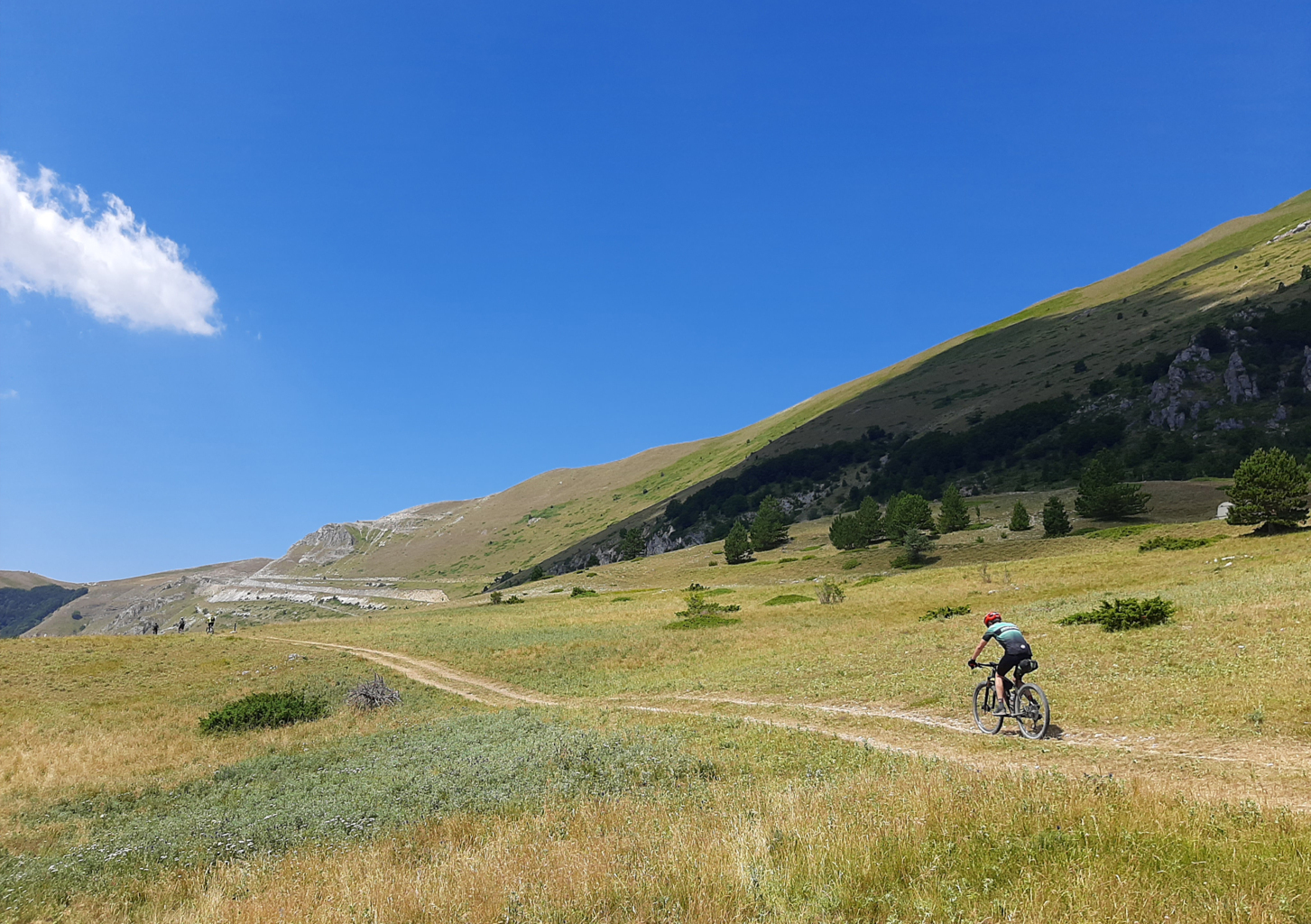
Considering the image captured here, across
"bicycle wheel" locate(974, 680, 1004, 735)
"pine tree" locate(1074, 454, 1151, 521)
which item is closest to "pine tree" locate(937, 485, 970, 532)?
"pine tree" locate(1074, 454, 1151, 521)

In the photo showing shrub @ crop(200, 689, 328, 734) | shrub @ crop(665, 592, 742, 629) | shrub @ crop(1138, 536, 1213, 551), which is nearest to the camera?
shrub @ crop(200, 689, 328, 734)

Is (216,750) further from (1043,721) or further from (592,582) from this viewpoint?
(592,582)

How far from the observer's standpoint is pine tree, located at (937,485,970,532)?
73.3m

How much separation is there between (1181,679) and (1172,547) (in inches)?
1436

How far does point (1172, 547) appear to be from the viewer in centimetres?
4466

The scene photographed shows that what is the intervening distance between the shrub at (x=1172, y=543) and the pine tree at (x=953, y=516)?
81.9ft

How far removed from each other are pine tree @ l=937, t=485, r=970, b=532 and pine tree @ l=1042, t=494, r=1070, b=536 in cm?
1050

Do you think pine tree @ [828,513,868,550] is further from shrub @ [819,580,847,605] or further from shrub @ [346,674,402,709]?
shrub @ [346,674,402,709]

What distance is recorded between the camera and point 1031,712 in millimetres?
14109

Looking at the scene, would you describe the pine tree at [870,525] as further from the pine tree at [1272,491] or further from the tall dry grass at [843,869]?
the tall dry grass at [843,869]

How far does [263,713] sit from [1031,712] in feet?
92.6

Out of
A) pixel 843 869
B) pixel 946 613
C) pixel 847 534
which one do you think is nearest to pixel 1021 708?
pixel 843 869

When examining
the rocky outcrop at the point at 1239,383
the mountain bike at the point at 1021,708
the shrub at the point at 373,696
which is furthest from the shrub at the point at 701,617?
the rocky outcrop at the point at 1239,383

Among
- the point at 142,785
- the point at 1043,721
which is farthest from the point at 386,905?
the point at 142,785
